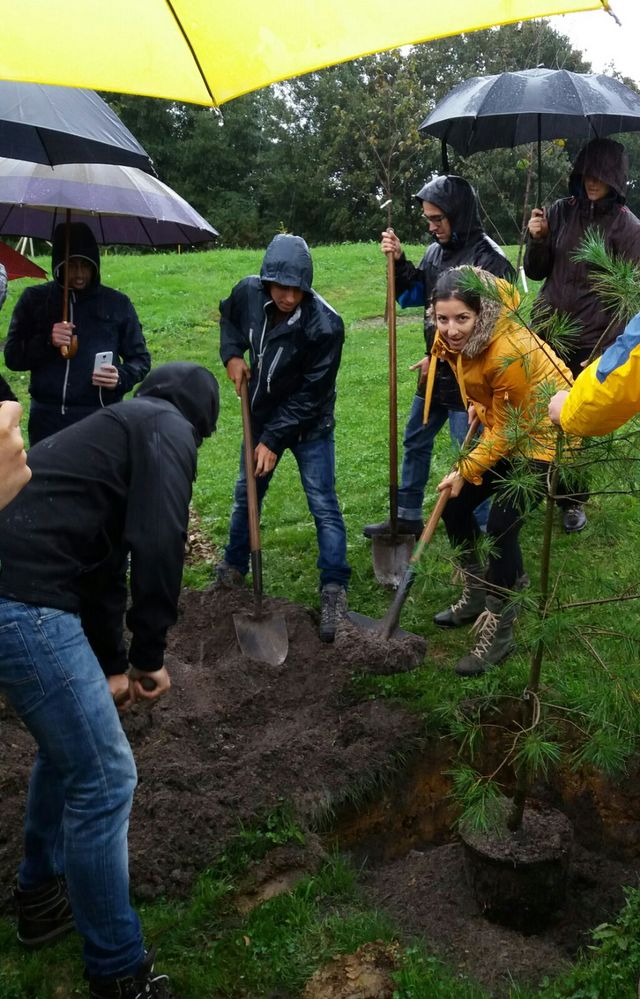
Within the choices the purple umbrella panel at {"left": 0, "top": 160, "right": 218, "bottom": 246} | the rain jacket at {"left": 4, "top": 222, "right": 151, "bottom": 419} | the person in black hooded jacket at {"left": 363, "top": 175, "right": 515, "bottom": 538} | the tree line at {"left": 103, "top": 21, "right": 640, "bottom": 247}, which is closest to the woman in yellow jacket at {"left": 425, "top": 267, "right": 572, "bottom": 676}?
the person in black hooded jacket at {"left": 363, "top": 175, "right": 515, "bottom": 538}

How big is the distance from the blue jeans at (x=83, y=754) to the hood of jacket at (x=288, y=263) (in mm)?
2697

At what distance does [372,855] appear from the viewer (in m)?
3.75

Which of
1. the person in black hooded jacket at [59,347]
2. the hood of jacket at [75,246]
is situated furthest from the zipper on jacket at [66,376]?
the hood of jacket at [75,246]

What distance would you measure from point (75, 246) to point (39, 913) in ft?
11.4

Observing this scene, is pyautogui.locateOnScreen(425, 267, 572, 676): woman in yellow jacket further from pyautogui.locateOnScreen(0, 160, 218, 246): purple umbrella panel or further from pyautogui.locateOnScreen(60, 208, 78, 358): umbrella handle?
pyautogui.locateOnScreen(60, 208, 78, 358): umbrella handle

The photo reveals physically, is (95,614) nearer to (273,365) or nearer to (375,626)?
(375,626)

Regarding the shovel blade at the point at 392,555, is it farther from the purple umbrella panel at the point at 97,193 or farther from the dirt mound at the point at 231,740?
the purple umbrella panel at the point at 97,193

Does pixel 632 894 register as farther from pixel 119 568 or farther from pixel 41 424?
pixel 41 424

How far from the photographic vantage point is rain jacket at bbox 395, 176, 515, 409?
4809mm

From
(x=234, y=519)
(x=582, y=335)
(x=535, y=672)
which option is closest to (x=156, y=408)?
(x=535, y=672)

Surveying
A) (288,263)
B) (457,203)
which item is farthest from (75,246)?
(457,203)

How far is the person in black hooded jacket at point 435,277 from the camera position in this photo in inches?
191

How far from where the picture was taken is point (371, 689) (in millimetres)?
4293

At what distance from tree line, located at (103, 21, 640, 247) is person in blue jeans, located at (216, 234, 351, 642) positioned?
23.9 m
